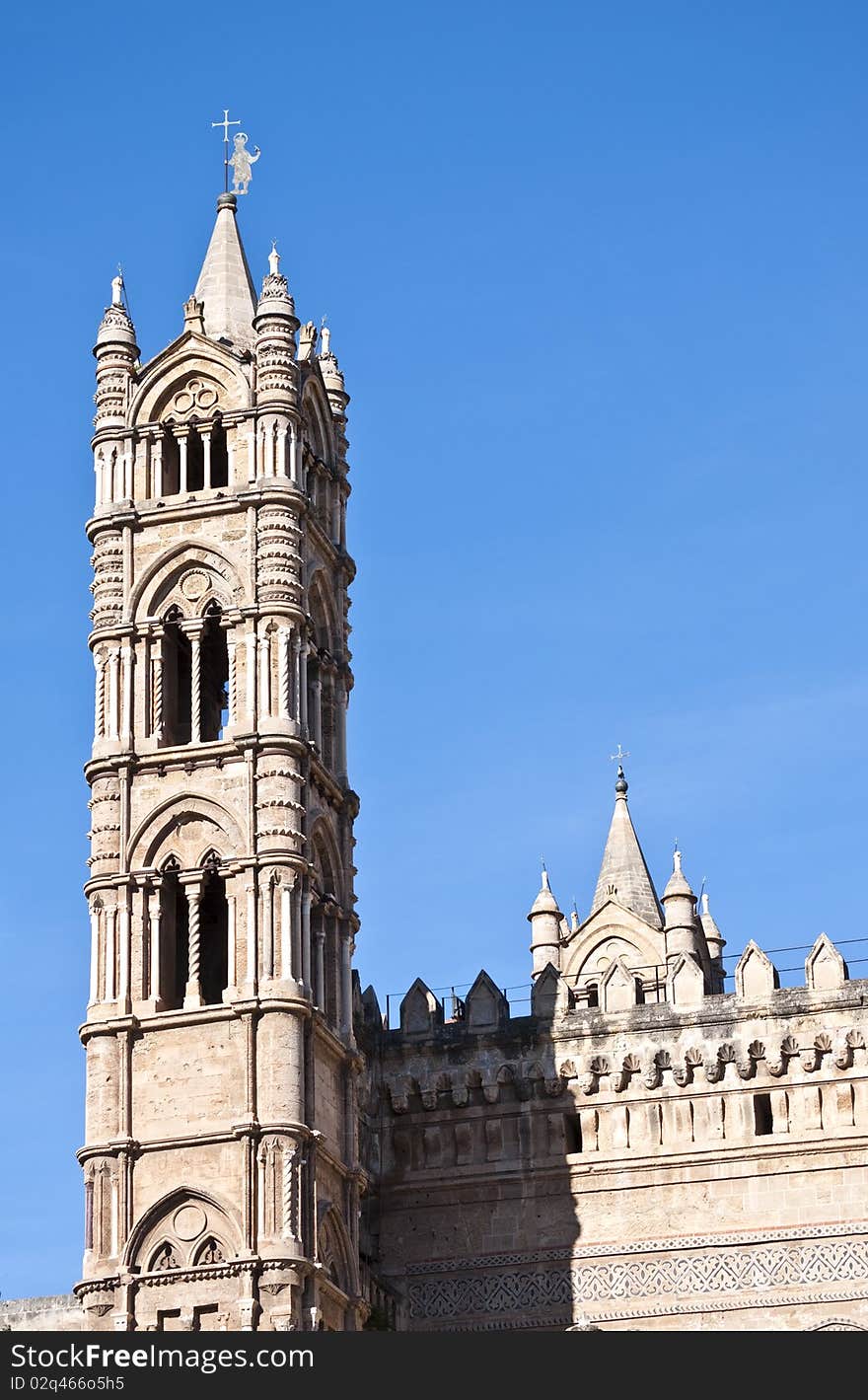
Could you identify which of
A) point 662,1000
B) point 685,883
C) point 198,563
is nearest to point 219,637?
point 198,563

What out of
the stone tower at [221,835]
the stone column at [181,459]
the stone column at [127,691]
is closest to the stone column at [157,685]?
the stone tower at [221,835]

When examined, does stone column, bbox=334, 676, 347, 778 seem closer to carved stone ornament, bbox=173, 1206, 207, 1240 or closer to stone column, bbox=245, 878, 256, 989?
stone column, bbox=245, 878, 256, 989

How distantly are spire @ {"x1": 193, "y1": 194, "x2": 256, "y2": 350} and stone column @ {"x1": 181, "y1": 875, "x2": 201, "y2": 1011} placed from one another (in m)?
7.87

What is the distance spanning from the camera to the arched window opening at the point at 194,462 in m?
42.3

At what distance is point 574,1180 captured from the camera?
42719 mm

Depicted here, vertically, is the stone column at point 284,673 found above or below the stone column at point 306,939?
above

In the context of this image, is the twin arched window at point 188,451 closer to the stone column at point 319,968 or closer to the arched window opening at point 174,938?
the arched window opening at point 174,938

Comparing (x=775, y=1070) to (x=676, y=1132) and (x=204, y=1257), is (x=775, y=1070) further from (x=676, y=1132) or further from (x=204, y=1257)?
(x=204, y=1257)

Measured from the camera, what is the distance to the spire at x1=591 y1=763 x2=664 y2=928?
59.8 m

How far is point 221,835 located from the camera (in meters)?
39.7

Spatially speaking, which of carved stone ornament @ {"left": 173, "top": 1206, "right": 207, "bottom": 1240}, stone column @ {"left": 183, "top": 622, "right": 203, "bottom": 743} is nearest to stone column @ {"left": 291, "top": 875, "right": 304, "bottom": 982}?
stone column @ {"left": 183, "top": 622, "right": 203, "bottom": 743}

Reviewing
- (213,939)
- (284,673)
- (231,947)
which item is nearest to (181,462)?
(284,673)

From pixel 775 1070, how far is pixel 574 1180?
315cm

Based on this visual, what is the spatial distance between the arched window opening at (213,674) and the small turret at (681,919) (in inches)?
473
